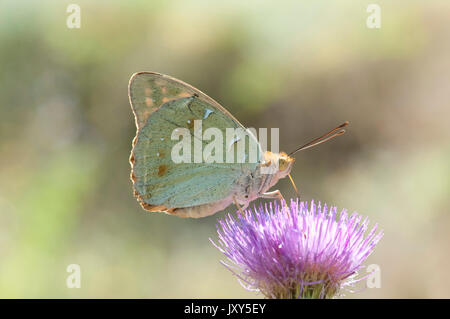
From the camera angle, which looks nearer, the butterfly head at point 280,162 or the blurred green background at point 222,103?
the butterfly head at point 280,162

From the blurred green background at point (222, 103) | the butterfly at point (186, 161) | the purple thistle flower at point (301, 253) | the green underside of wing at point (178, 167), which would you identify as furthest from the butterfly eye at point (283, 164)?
the blurred green background at point (222, 103)

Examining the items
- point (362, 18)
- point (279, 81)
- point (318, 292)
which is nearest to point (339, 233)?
point (318, 292)

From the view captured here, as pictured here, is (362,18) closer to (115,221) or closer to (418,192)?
(418,192)

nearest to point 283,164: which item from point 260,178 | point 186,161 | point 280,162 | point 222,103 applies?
point 280,162

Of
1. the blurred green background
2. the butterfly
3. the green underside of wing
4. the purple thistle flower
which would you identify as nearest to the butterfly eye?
the butterfly

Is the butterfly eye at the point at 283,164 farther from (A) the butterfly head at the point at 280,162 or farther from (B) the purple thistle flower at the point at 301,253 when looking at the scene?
(B) the purple thistle flower at the point at 301,253

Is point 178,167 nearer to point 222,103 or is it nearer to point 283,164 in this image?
point 283,164

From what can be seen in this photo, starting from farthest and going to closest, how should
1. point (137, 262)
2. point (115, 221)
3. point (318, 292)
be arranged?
1. point (115, 221)
2. point (137, 262)
3. point (318, 292)
